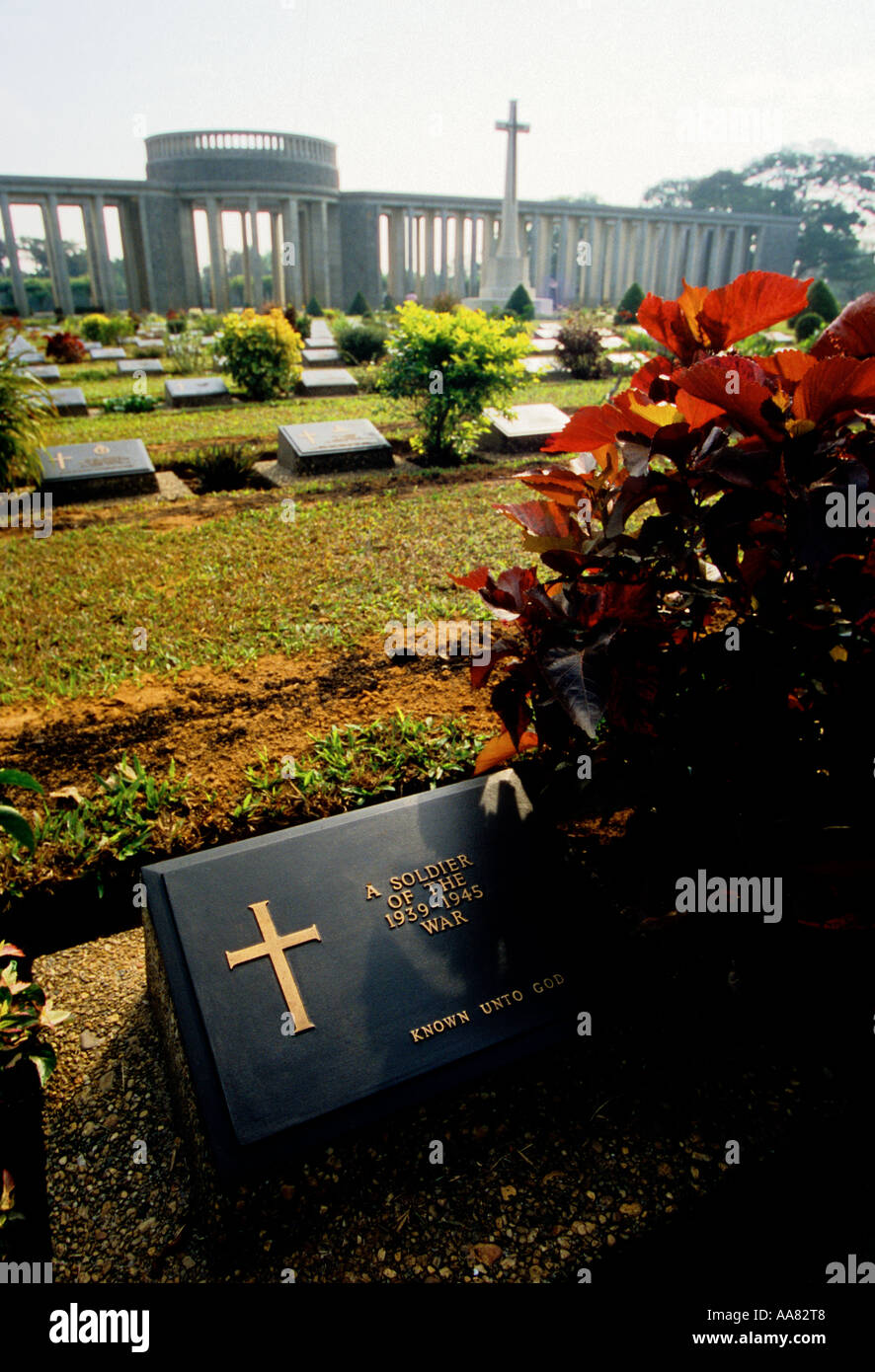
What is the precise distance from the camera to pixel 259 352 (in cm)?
1340

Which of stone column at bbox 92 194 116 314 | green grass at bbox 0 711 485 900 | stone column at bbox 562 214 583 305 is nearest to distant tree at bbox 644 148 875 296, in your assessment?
stone column at bbox 562 214 583 305

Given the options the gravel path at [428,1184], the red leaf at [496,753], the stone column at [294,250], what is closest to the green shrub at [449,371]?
the red leaf at [496,753]

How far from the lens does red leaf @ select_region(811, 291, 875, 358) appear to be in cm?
156

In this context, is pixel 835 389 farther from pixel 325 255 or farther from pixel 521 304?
pixel 325 255

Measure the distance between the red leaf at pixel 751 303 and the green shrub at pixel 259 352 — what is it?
13.1 meters

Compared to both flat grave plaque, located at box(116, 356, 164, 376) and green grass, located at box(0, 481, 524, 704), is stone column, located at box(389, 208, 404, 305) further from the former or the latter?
green grass, located at box(0, 481, 524, 704)

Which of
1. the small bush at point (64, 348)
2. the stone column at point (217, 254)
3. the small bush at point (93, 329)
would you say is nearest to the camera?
the small bush at point (64, 348)

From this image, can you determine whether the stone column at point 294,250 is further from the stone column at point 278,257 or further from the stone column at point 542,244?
the stone column at point 542,244

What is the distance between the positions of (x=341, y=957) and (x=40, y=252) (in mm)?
74617

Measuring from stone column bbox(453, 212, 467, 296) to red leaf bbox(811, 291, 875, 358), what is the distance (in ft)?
146

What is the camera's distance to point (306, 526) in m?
6.40

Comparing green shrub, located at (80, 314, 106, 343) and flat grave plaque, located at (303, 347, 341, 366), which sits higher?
green shrub, located at (80, 314, 106, 343)

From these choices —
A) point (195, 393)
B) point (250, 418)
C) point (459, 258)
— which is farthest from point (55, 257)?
point (250, 418)

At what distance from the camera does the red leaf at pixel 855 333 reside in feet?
5.10
